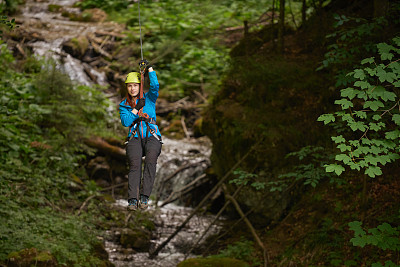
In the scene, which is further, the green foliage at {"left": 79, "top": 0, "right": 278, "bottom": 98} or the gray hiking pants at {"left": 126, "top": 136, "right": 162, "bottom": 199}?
the green foliage at {"left": 79, "top": 0, "right": 278, "bottom": 98}

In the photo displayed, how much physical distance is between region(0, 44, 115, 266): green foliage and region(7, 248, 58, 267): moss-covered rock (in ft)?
0.51

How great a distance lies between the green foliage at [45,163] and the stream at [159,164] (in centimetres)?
115

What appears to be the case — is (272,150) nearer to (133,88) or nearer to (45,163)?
(133,88)

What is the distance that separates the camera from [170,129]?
1530 cm

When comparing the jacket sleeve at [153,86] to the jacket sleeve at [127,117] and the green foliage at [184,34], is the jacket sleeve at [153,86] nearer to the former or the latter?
the jacket sleeve at [127,117]

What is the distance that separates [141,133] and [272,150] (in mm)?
5221

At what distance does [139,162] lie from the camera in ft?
12.6

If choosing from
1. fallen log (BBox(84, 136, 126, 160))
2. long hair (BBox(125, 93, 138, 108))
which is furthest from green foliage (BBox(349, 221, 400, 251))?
fallen log (BBox(84, 136, 126, 160))

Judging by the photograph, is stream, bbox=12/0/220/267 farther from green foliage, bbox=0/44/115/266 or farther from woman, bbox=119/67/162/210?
woman, bbox=119/67/162/210

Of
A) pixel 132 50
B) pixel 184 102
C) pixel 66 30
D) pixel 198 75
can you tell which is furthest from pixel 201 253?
pixel 66 30

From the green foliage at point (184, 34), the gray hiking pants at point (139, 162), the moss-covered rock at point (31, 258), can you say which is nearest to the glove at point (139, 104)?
the gray hiking pants at point (139, 162)

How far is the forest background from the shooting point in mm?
6129

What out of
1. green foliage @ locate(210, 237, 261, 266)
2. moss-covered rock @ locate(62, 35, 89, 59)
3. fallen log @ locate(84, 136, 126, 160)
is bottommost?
green foliage @ locate(210, 237, 261, 266)

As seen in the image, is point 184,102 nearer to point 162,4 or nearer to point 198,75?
point 198,75
